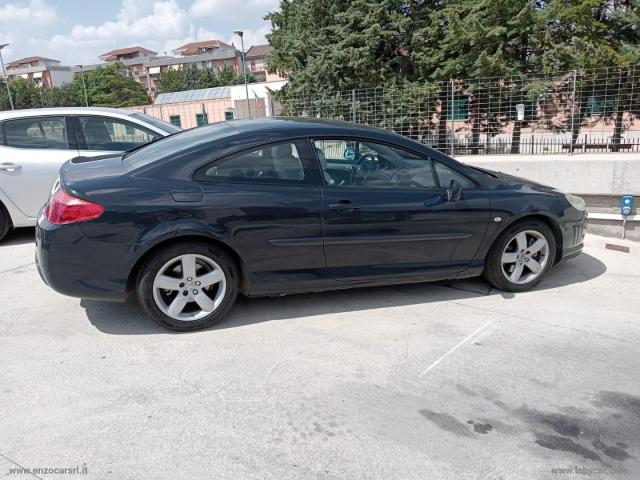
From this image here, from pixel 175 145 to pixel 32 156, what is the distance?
Result: 3008mm

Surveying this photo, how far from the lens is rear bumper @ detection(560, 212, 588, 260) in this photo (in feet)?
15.5

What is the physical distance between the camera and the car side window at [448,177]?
4.26 m

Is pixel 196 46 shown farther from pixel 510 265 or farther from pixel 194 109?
pixel 510 265

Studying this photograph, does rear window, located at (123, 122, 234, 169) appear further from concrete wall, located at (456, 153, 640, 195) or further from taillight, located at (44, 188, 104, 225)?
concrete wall, located at (456, 153, 640, 195)

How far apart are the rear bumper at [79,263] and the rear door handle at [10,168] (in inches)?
113

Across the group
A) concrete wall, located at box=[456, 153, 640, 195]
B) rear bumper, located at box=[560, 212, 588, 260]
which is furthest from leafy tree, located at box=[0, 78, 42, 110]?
rear bumper, located at box=[560, 212, 588, 260]

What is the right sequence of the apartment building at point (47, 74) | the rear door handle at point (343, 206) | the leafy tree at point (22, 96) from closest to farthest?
1. the rear door handle at point (343, 206)
2. the leafy tree at point (22, 96)
3. the apartment building at point (47, 74)

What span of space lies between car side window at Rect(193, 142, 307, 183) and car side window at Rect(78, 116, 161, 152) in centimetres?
293

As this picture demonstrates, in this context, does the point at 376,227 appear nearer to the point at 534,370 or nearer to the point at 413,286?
the point at 413,286

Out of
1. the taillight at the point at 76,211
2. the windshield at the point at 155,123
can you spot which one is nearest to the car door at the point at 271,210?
the taillight at the point at 76,211

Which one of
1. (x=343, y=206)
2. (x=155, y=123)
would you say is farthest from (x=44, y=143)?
(x=343, y=206)

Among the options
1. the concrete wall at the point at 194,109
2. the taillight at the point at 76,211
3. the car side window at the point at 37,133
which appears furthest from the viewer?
the concrete wall at the point at 194,109

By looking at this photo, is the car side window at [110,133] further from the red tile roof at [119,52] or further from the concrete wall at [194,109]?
the red tile roof at [119,52]

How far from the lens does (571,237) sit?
4805 mm
